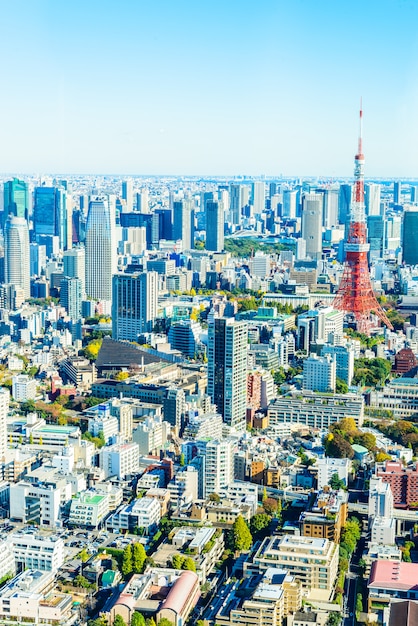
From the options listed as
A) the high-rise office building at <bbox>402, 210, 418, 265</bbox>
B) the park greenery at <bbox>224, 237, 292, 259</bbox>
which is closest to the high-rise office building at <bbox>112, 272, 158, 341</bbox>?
the high-rise office building at <bbox>402, 210, 418, 265</bbox>

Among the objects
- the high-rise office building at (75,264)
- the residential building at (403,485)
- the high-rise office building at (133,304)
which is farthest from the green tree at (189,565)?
the high-rise office building at (75,264)

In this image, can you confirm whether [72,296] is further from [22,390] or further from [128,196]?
[128,196]

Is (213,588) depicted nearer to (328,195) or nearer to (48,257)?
(48,257)

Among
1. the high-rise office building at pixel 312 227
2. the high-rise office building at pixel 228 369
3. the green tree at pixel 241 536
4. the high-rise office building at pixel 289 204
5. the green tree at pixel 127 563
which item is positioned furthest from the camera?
the high-rise office building at pixel 289 204

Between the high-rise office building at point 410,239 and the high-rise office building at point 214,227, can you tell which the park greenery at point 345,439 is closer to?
the high-rise office building at point 410,239

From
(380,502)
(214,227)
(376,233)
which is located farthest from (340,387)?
(214,227)

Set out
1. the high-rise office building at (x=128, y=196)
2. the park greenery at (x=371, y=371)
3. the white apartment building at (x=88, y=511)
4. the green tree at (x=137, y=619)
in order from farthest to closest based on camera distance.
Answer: the high-rise office building at (x=128, y=196) < the park greenery at (x=371, y=371) < the white apartment building at (x=88, y=511) < the green tree at (x=137, y=619)
